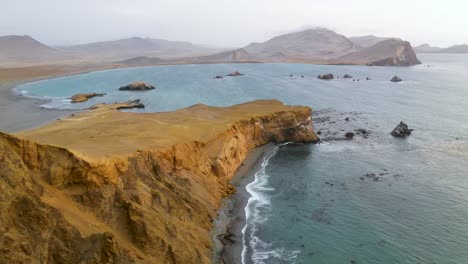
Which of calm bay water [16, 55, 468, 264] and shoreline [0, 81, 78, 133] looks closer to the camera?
calm bay water [16, 55, 468, 264]

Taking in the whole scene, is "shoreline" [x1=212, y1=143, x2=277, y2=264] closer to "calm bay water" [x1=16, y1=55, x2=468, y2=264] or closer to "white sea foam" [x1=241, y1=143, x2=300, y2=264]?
"white sea foam" [x1=241, y1=143, x2=300, y2=264]

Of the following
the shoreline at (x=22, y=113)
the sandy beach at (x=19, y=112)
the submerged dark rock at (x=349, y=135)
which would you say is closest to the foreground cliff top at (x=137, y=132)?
the submerged dark rock at (x=349, y=135)

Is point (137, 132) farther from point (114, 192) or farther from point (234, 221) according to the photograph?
point (114, 192)

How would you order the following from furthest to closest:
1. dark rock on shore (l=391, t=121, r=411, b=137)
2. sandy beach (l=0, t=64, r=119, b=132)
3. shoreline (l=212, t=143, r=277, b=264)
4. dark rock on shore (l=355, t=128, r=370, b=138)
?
1. sandy beach (l=0, t=64, r=119, b=132)
2. dark rock on shore (l=355, t=128, r=370, b=138)
3. dark rock on shore (l=391, t=121, r=411, b=137)
4. shoreline (l=212, t=143, r=277, b=264)

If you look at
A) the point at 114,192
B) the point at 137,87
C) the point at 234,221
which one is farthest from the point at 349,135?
the point at 137,87

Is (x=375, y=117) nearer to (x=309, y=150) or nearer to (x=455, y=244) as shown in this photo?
(x=309, y=150)

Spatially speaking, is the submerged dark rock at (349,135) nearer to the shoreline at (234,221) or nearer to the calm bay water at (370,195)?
the calm bay water at (370,195)

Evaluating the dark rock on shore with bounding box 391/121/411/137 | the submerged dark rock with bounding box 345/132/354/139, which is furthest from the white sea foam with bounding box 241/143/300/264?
the dark rock on shore with bounding box 391/121/411/137

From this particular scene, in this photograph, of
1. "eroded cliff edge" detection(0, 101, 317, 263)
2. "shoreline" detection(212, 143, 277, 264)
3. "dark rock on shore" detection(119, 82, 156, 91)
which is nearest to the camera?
"eroded cliff edge" detection(0, 101, 317, 263)
